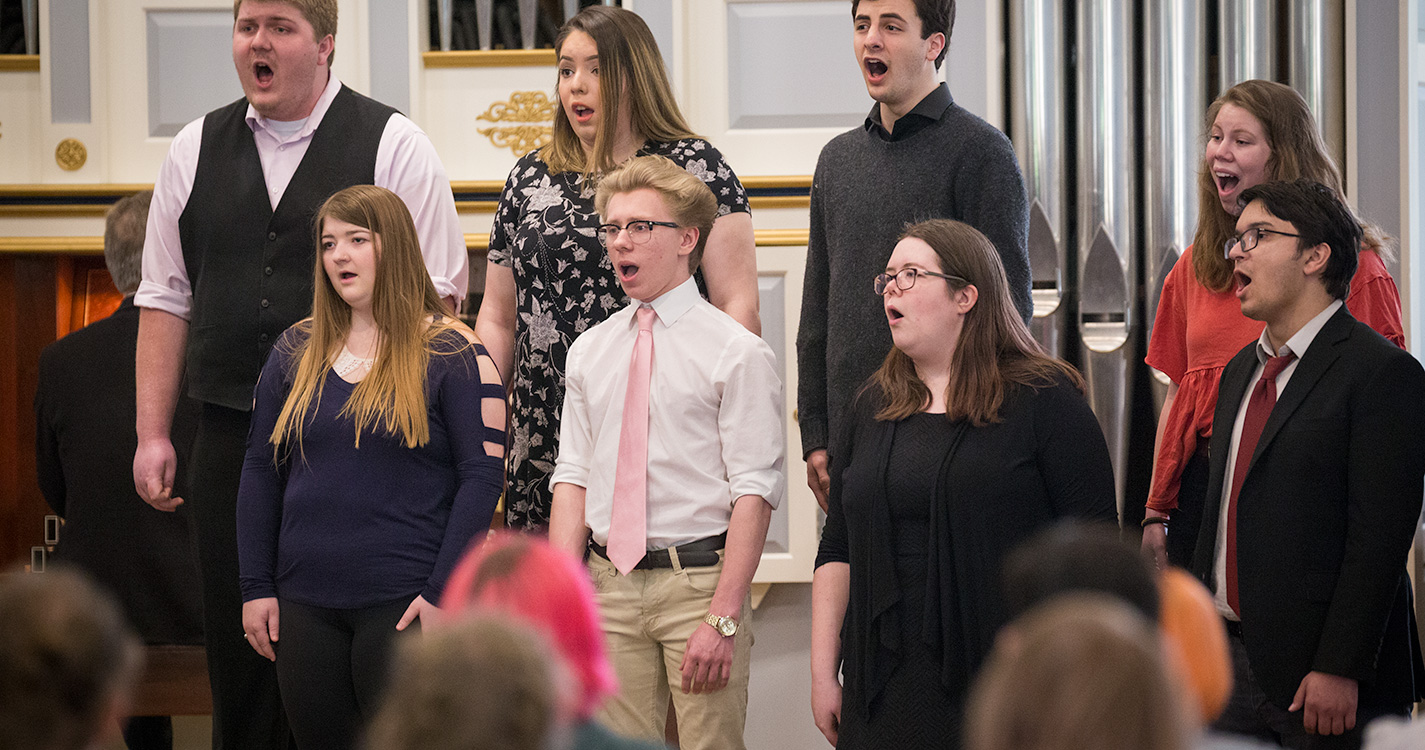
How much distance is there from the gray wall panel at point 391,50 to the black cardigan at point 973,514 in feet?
Result: 7.56

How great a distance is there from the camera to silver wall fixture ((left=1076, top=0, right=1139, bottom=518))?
379cm

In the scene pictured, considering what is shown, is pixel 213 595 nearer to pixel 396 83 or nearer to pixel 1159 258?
pixel 396 83

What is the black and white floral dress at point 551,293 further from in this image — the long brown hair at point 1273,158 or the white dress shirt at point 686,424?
the long brown hair at point 1273,158

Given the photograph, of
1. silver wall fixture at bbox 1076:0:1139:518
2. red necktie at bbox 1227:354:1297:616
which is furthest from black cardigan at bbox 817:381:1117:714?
silver wall fixture at bbox 1076:0:1139:518

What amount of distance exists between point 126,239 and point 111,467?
2.01ft

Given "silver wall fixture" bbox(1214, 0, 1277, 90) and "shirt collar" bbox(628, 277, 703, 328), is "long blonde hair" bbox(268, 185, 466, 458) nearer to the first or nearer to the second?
"shirt collar" bbox(628, 277, 703, 328)

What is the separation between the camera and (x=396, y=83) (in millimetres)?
3893

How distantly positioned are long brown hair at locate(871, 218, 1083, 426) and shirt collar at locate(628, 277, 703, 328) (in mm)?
386

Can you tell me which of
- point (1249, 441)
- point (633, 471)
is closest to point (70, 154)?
point (633, 471)

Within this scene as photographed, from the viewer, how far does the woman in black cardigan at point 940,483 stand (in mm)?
1995

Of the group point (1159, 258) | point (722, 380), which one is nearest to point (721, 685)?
point (722, 380)

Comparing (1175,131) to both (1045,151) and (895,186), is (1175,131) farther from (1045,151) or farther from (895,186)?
(895,186)

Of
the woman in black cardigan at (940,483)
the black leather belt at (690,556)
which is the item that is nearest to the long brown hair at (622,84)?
the woman in black cardigan at (940,483)

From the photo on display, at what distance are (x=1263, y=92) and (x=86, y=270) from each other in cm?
344
